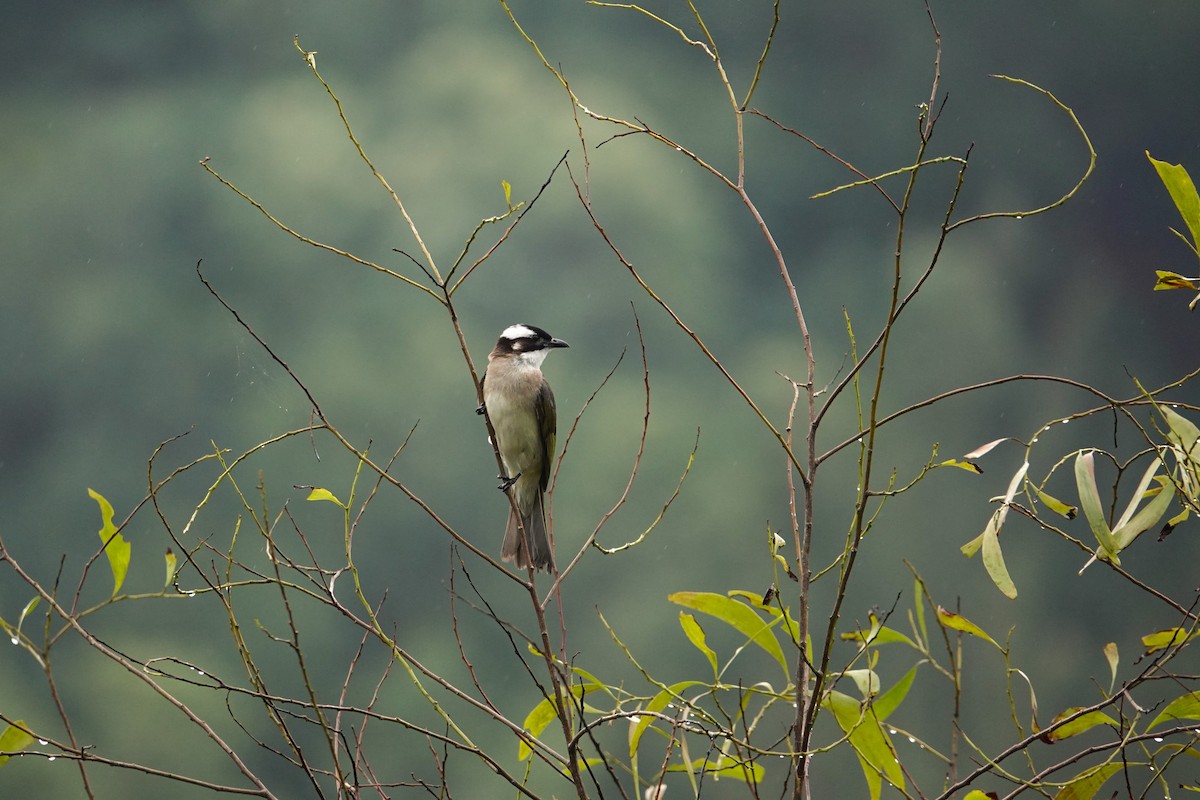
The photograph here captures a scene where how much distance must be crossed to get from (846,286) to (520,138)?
3.39ft

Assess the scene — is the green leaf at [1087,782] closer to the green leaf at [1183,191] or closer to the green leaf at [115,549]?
the green leaf at [1183,191]

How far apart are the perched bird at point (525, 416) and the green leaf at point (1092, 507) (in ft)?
3.78

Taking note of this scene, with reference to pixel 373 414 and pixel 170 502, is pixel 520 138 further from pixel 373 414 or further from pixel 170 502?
pixel 170 502

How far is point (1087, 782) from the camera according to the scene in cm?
96

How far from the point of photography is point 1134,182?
293 centimetres

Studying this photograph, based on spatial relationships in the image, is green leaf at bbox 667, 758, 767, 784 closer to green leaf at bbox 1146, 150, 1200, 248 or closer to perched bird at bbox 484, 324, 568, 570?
green leaf at bbox 1146, 150, 1200, 248

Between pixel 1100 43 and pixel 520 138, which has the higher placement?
pixel 1100 43

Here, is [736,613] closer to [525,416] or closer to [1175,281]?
[1175,281]

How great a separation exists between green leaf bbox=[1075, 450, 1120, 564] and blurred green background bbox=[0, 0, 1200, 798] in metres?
1.87

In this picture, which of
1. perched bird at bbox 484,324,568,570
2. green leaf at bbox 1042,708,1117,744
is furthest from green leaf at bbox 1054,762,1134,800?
perched bird at bbox 484,324,568,570

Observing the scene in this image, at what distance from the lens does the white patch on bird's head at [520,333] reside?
6.82 ft

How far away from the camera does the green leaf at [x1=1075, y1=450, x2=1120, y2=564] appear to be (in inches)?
36.0

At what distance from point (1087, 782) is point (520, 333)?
4.48 feet

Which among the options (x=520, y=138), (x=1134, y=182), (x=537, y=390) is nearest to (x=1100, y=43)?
(x=1134, y=182)
